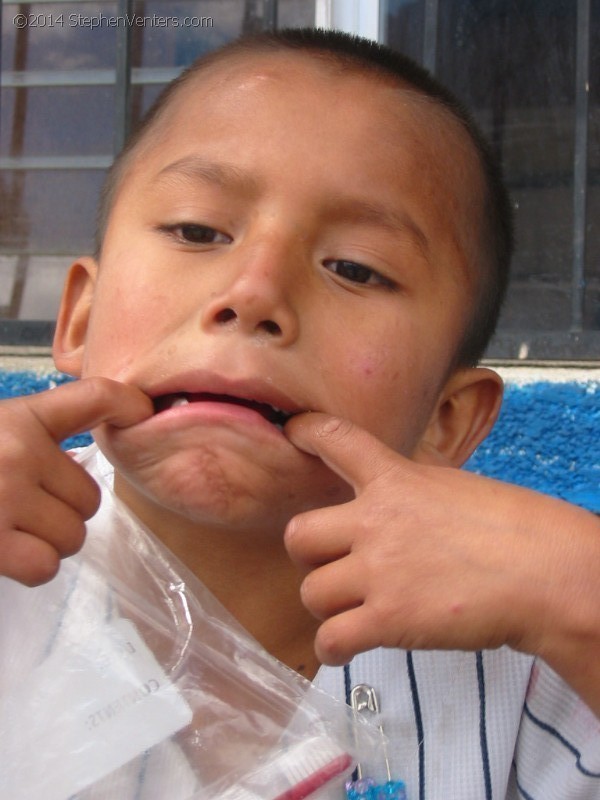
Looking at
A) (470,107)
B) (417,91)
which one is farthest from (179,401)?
(470,107)

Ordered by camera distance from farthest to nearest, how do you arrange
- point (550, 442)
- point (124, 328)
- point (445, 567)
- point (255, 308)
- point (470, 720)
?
point (550, 442)
point (470, 720)
point (124, 328)
point (255, 308)
point (445, 567)

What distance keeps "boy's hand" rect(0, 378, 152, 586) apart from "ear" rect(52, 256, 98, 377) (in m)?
0.38

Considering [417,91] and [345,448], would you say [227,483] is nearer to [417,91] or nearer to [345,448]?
[345,448]

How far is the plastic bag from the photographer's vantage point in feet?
3.01

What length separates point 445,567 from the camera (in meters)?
0.78

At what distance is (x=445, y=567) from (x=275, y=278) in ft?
1.12

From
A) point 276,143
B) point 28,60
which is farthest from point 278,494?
point 28,60

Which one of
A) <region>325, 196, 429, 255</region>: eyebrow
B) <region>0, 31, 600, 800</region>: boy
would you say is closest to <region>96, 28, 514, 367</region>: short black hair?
<region>0, 31, 600, 800</region>: boy

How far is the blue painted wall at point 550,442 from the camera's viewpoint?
74.8 inches

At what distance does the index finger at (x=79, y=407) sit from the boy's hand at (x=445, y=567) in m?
0.21

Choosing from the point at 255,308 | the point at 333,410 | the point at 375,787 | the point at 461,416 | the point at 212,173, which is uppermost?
the point at 212,173

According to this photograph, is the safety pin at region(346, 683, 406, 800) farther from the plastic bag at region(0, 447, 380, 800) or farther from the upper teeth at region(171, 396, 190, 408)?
the upper teeth at region(171, 396, 190, 408)

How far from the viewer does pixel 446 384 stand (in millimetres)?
1202

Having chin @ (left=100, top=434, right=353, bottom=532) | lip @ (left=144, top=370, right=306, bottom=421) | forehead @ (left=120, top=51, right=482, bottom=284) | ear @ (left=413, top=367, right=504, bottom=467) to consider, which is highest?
forehead @ (left=120, top=51, right=482, bottom=284)
